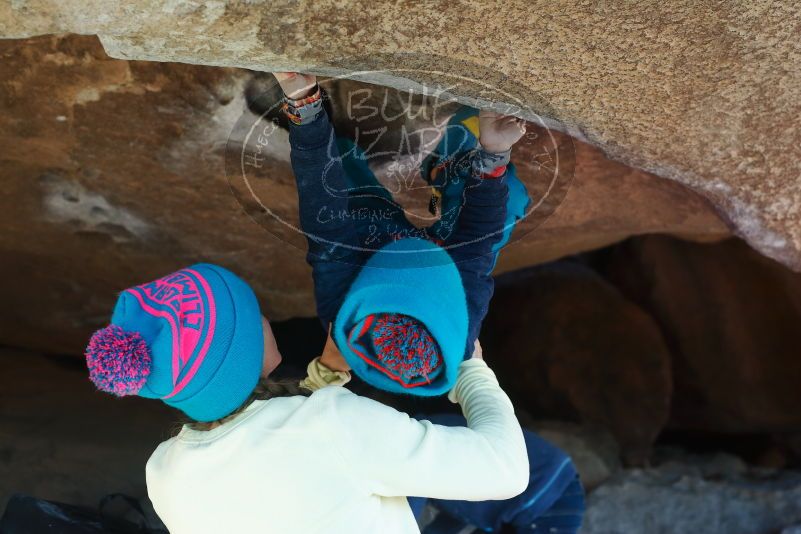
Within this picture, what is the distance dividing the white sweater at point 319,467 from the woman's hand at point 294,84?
34 centimetres

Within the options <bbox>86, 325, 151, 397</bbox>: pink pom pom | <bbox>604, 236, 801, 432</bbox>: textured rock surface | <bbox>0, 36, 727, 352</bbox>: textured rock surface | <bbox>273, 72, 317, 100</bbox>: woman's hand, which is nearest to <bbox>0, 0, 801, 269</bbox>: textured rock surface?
<bbox>273, 72, 317, 100</bbox>: woman's hand

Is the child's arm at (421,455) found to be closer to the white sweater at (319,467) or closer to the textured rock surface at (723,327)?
the white sweater at (319,467)

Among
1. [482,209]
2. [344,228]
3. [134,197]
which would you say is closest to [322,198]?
[344,228]

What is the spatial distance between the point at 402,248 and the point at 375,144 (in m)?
0.21

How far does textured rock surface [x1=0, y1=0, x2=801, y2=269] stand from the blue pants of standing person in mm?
A: 610

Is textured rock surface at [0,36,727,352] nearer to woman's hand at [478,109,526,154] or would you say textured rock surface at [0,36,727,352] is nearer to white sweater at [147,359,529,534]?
woman's hand at [478,109,526,154]

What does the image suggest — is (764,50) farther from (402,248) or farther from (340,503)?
(340,503)

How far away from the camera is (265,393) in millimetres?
884

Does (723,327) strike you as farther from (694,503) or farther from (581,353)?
(694,503)

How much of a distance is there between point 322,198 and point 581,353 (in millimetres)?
1594

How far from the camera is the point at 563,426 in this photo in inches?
84.4

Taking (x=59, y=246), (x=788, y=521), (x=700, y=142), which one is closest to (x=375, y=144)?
(x=700, y=142)

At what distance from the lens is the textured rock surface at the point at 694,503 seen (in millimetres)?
1677

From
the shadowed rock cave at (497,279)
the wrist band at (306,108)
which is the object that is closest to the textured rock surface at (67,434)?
the shadowed rock cave at (497,279)
